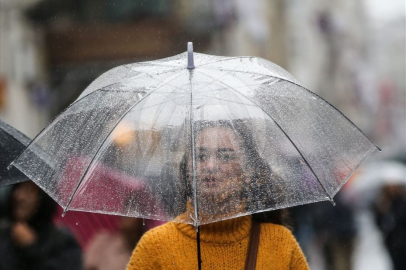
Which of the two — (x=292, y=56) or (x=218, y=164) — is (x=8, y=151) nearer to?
(x=218, y=164)

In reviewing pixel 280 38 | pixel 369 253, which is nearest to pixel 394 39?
pixel 280 38

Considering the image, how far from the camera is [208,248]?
278cm

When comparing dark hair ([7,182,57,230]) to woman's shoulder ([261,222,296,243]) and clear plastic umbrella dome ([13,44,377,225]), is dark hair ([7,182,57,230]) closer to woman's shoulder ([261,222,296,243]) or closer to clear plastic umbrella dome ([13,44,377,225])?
clear plastic umbrella dome ([13,44,377,225])

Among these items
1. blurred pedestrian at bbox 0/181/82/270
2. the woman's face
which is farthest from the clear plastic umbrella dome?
blurred pedestrian at bbox 0/181/82/270

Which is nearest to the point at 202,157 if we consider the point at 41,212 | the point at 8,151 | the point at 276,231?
the point at 276,231

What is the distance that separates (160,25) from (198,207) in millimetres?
3785

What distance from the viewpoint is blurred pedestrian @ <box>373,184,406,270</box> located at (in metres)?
5.53

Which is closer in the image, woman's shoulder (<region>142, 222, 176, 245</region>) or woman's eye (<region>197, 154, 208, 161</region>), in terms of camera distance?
woman's eye (<region>197, 154, 208, 161</region>)

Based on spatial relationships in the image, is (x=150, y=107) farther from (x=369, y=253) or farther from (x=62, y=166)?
(x=369, y=253)

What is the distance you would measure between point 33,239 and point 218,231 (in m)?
2.07

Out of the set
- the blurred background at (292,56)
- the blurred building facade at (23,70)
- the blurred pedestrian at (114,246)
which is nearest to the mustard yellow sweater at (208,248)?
the blurred pedestrian at (114,246)

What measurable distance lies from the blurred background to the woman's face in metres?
3.05

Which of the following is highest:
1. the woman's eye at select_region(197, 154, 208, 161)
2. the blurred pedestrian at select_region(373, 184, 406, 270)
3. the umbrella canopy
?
the woman's eye at select_region(197, 154, 208, 161)

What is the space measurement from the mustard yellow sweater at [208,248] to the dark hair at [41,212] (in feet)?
6.01
